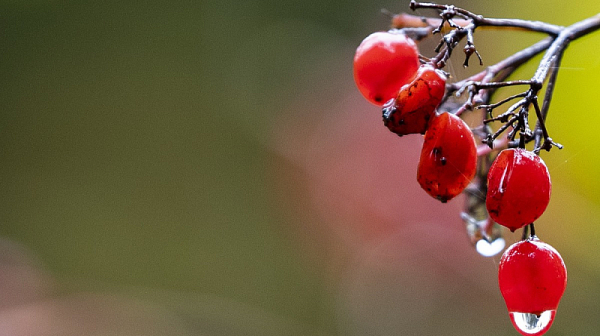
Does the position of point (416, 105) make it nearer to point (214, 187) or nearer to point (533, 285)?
point (533, 285)

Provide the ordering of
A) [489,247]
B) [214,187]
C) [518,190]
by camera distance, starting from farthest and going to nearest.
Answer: [214,187] → [489,247] → [518,190]

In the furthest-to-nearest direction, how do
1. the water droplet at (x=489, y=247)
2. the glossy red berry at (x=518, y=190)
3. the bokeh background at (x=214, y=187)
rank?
the bokeh background at (x=214, y=187) < the water droplet at (x=489, y=247) < the glossy red berry at (x=518, y=190)

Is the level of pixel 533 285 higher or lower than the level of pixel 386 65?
lower

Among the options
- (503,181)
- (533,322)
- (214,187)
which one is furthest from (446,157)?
(214,187)

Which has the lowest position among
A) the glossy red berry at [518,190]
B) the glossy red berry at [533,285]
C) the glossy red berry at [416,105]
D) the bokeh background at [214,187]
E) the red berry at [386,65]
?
the glossy red berry at [533,285]

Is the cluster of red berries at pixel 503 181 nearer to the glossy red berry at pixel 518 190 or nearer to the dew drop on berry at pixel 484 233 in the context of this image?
the glossy red berry at pixel 518 190

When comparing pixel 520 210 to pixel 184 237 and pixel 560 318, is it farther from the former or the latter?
pixel 184 237

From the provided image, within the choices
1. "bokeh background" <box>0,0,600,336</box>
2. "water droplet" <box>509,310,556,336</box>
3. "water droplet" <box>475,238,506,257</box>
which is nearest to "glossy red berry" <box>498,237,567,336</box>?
"water droplet" <box>509,310,556,336</box>

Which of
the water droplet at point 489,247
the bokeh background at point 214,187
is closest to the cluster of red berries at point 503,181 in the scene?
the water droplet at point 489,247

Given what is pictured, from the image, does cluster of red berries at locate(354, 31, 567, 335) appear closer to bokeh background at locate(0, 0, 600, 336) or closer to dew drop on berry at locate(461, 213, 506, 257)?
dew drop on berry at locate(461, 213, 506, 257)
